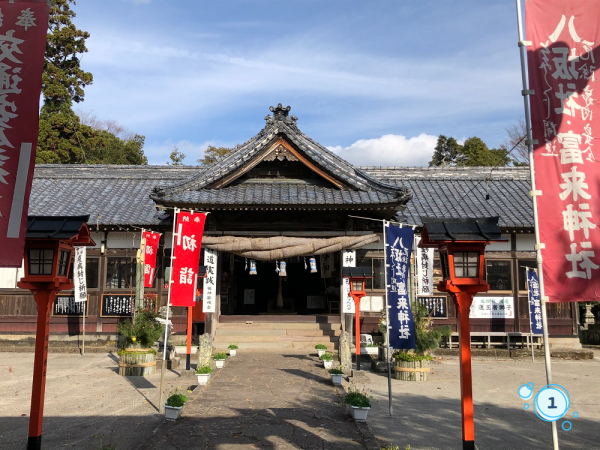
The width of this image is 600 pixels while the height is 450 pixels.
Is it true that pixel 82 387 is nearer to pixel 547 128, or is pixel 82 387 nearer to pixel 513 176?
pixel 547 128

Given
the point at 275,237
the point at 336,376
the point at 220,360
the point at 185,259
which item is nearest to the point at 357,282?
the point at 336,376

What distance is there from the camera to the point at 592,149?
5.48m

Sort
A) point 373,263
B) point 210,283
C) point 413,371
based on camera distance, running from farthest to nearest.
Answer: point 373,263 → point 210,283 → point 413,371

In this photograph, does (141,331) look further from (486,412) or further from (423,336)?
(486,412)

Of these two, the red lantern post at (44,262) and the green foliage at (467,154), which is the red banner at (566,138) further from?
the green foliage at (467,154)

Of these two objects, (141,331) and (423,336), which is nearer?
(423,336)

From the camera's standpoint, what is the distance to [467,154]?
39000 millimetres

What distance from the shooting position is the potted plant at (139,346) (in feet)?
40.6

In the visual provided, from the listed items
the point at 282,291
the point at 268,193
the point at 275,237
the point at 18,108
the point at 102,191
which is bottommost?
the point at 282,291

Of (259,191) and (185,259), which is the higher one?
(259,191)

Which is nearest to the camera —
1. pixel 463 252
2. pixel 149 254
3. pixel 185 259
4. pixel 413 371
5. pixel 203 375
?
pixel 463 252

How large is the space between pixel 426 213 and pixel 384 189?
319cm

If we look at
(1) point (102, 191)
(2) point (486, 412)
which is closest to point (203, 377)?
(2) point (486, 412)

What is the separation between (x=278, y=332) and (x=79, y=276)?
6.87 metres
